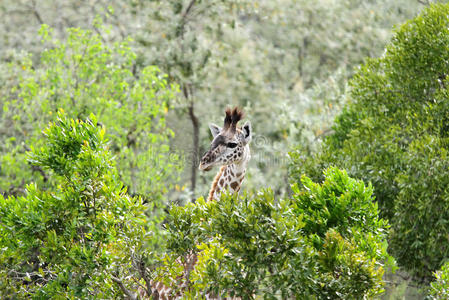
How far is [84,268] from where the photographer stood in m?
7.51

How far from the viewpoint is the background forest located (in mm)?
7336

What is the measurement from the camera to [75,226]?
25.1ft

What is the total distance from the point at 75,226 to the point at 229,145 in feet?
12.7

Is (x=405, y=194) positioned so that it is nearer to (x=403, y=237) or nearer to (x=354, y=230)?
(x=403, y=237)

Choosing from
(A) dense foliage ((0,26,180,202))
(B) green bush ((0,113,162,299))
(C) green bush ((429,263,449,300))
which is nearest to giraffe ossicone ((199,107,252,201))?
(B) green bush ((0,113,162,299))

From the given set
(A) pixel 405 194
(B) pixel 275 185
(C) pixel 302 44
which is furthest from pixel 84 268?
(C) pixel 302 44

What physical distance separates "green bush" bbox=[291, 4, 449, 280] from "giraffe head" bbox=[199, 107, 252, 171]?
3382 mm

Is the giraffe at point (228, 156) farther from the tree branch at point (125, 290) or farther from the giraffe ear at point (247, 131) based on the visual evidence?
the tree branch at point (125, 290)

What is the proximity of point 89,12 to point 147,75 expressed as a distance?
1466 centimetres

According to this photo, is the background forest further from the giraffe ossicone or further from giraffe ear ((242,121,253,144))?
giraffe ear ((242,121,253,144))

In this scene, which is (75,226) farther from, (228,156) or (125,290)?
(228,156)

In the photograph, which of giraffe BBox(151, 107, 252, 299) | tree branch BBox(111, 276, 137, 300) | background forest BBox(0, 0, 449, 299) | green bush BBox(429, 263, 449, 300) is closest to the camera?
background forest BBox(0, 0, 449, 299)

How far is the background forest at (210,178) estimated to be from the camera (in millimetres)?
7336

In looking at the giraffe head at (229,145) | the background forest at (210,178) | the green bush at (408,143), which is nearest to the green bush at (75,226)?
the background forest at (210,178)
